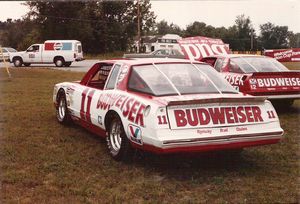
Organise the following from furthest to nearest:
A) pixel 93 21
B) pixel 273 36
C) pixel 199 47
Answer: pixel 273 36, pixel 93 21, pixel 199 47

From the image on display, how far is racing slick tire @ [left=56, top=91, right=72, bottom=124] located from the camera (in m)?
7.71

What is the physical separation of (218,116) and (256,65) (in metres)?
4.72

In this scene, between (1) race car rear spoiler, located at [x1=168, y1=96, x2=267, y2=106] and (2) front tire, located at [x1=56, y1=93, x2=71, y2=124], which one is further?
(2) front tire, located at [x1=56, y1=93, x2=71, y2=124]

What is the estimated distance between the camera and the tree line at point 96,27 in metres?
50.2

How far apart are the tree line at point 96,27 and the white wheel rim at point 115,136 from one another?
1329 inches

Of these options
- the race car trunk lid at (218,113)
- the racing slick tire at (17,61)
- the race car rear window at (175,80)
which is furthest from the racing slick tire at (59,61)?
the race car trunk lid at (218,113)

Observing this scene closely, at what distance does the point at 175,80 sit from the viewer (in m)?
5.51

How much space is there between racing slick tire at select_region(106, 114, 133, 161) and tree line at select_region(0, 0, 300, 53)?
33.8 metres

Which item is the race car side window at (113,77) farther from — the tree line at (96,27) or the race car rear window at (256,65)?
the tree line at (96,27)

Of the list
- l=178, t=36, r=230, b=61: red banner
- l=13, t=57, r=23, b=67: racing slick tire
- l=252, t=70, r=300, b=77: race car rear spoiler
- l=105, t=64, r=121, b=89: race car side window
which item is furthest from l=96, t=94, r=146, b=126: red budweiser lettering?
l=13, t=57, r=23, b=67: racing slick tire

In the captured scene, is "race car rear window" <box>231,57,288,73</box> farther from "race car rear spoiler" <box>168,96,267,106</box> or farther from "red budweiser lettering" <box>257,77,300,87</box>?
"race car rear spoiler" <box>168,96,267,106</box>

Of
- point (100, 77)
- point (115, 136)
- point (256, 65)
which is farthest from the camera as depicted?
point (256, 65)

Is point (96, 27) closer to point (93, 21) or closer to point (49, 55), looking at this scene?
point (93, 21)

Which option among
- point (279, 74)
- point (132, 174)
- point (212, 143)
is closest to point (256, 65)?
point (279, 74)
